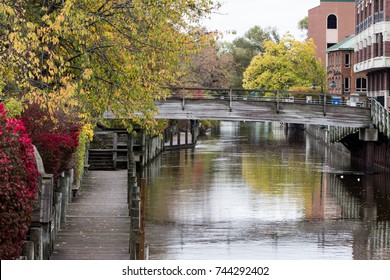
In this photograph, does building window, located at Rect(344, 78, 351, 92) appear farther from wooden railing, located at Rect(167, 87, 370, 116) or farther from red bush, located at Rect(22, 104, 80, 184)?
red bush, located at Rect(22, 104, 80, 184)

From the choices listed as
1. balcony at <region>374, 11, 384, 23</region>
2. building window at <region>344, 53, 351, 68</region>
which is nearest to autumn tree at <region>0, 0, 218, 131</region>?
balcony at <region>374, 11, 384, 23</region>

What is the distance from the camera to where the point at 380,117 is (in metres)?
57.9

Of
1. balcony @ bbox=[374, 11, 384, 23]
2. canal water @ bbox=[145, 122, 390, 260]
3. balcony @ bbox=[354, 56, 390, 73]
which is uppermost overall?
balcony @ bbox=[374, 11, 384, 23]

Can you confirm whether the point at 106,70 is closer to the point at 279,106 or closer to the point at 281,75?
the point at 279,106

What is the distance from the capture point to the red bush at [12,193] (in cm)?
1408

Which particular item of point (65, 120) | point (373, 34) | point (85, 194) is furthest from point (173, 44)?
point (373, 34)

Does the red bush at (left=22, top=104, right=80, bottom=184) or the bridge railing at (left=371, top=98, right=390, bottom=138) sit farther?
the bridge railing at (left=371, top=98, right=390, bottom=138)

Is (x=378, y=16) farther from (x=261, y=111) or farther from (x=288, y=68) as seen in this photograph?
(x=288, y=68)

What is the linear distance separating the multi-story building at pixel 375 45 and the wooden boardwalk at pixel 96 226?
119 ft

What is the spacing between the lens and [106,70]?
2802 centimetres

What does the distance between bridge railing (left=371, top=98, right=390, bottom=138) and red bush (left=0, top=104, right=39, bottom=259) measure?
43.4m

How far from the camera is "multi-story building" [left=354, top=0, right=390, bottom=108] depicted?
7012 cm

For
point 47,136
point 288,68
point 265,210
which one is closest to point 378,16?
point 265,210

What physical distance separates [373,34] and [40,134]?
51.8 meters
